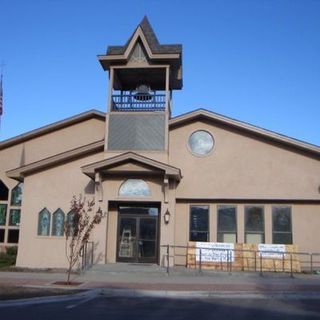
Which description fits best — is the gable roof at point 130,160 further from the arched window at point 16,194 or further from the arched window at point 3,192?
the arched window at point 3,192

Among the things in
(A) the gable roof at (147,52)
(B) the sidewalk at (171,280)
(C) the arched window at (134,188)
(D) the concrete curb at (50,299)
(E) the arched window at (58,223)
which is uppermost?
(A) the gable roof at (147,52)

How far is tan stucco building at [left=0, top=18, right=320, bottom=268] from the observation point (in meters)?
23.0

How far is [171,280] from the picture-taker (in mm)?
18234

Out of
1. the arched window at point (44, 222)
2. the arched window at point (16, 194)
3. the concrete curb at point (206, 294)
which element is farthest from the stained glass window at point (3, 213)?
the concrete curb at point (206, 294)

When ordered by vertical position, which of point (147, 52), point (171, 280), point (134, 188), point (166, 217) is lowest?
point (171, 280)

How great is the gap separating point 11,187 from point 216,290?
16.3 metres

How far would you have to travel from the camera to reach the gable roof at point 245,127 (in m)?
22.8

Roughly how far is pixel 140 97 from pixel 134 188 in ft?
15.9

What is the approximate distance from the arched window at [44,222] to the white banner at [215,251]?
7221 mm

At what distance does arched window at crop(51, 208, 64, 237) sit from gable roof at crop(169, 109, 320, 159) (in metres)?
6.80

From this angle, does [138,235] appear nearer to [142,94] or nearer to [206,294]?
[142,94]

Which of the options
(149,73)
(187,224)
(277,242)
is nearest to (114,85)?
(149,73)

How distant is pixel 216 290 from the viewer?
609 inches

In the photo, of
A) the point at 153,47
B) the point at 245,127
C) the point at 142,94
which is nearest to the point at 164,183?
the point at 245,127
